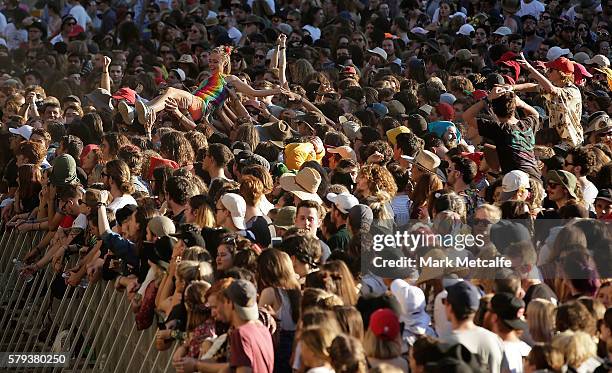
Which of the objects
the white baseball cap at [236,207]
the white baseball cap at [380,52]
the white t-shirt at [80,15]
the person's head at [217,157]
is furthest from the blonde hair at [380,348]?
the white t-shirt at [80,15]

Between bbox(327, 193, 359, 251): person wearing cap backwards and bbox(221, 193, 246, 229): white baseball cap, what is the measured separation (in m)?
0.61

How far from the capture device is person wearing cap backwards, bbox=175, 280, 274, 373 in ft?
27.7

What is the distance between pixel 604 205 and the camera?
1116 centimetres

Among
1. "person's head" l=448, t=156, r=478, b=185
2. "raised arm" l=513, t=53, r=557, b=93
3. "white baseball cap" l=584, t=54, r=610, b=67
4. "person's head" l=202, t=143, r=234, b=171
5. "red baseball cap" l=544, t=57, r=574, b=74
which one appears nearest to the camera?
"person's head" l=448, t=156, r=478, b=185

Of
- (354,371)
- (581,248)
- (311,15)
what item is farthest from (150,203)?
(311,15)

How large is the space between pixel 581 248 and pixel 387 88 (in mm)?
8235

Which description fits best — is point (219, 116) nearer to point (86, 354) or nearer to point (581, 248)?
point (86, 354)

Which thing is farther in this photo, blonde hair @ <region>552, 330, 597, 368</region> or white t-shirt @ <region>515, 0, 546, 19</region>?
white t-shirt @ <region>515, 0, 546, 19</region>

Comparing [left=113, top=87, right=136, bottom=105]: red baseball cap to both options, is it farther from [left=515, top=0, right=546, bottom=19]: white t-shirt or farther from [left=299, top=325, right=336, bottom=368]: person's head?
[left=515, top=0, right=546, bottom=19]: white t-shirt

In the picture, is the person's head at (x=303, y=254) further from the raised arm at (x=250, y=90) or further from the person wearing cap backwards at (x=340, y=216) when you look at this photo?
the raised arm at (x=250, y=90)

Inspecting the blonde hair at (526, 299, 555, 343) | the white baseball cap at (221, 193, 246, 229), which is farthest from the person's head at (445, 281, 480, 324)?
the white baseball cap at (221, 193, 246, 229)

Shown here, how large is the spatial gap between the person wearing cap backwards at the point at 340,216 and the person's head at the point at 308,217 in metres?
0.15

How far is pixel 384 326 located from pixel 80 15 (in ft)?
61.7

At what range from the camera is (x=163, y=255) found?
34.1 feet
